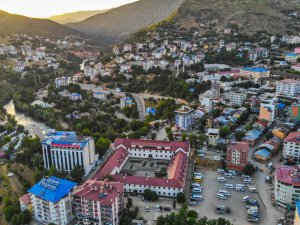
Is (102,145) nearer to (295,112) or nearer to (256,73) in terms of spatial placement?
(295,112)

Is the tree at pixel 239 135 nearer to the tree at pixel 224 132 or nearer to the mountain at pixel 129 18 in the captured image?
the tree at pixel 224 132

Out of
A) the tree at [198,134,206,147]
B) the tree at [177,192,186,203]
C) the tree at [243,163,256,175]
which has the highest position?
the tree at [198,134,206,147]

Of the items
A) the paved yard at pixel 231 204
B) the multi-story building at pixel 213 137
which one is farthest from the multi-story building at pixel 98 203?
the multi-story building at pixel 213 137

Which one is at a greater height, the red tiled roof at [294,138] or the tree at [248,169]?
the red tiled roof at [294,138]

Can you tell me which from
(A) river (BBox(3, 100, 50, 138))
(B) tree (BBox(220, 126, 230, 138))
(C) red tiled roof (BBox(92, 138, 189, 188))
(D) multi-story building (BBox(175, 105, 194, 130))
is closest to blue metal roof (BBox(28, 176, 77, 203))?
(C) red tiled roof (BBox(92, 138, 189, 188))

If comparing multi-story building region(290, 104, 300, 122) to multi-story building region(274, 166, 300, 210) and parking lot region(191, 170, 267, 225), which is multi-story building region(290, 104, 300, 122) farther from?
multi-story building region(274, 166, 300, 210)

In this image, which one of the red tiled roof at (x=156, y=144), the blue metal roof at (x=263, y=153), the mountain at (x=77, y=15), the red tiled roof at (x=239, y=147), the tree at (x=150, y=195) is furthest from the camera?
the mountain at (x=77, y=15)

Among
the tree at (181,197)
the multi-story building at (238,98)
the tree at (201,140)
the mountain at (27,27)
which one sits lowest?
the tree at (181,197)
